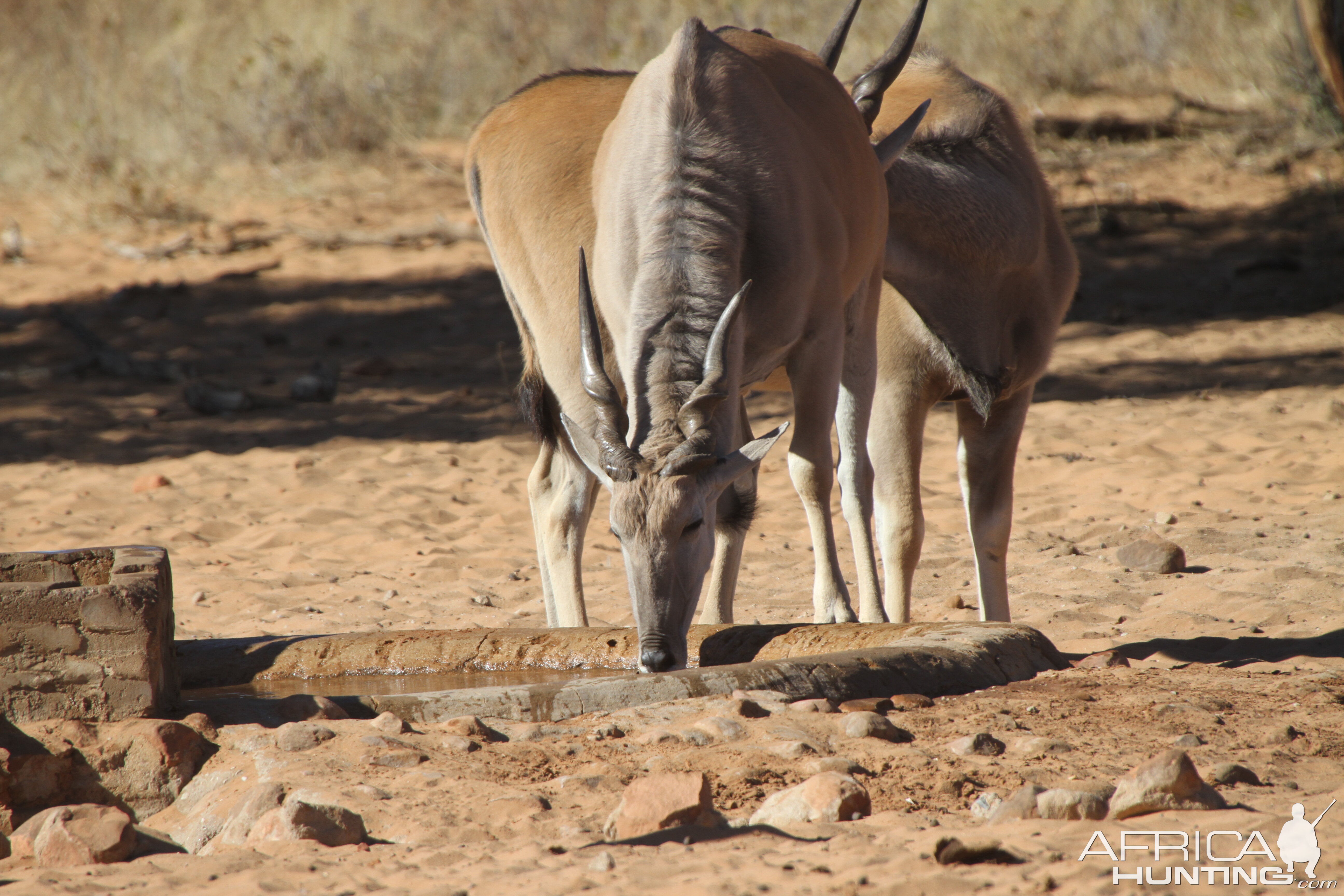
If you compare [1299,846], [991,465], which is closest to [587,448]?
[1299,846]

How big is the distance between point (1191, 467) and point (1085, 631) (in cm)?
342

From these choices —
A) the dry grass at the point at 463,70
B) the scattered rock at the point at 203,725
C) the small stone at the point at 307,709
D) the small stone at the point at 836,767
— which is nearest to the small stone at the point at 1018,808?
the small stone at the point at 836,767

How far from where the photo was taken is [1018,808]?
2705 millimetres

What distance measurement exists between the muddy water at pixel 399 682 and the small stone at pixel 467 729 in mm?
845

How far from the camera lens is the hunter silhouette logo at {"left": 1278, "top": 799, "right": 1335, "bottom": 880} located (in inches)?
90.0

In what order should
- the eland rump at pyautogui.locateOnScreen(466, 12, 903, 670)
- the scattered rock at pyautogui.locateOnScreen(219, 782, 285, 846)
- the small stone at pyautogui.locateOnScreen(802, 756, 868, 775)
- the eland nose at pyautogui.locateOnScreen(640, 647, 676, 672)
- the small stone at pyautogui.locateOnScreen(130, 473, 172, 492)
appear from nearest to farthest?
the scattered rock at pyautogui.locateOnScreen(219, 782, 285, 846)
the small stone at pyautogui.locateOnScreen(802, 756, 868, 775)
the eland nose at pyautogui.locateOnScreen(640, 647, 676, 672)
the eland rump at pyautogui.locateOnScreen(466, 12, 903, 670)
the small stone at pyautogui.locateOnScreen(130, 473, 172, 492)

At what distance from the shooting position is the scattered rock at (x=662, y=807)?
2684 millimetres

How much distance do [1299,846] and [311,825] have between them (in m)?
1.90

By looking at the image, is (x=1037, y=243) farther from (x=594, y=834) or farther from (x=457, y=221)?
(x=457, y=221)

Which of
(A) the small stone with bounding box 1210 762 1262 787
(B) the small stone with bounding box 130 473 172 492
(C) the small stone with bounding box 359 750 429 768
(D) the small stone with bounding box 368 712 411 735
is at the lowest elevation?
(B) the small stone with bounding box 130 473 172 492

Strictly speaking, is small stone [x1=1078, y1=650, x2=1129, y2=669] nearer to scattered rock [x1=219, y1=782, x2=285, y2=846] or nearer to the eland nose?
the eland nose

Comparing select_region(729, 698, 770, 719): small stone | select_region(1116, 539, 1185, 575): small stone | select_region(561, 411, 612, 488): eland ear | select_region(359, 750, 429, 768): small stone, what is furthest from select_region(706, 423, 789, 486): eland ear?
select_region(1116, 539, 1185, 575): small stone

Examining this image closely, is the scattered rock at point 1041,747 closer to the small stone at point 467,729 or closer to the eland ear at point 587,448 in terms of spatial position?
the small stone at point 467,729

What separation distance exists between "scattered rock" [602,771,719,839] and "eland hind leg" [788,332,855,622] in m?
2.03
